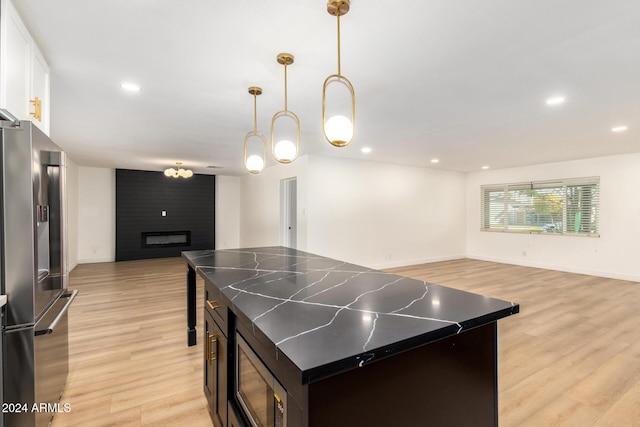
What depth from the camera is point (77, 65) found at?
87.0 inches

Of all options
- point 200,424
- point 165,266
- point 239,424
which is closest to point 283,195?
point 165,266

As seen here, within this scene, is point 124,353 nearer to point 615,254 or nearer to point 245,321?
point 245,321

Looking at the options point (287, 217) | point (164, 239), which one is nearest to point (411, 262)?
point (287, 217)

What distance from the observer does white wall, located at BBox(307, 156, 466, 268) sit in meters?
5.63

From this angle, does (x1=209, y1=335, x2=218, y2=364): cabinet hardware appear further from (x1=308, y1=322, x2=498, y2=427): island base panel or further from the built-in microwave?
(x1=308, y1=322, x2=498, y2=427): island base panel

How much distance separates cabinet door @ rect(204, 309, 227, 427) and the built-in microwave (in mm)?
126

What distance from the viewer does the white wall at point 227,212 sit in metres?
8.75

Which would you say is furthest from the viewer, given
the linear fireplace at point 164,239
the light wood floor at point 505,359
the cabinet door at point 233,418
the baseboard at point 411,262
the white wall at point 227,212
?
the white wall at point 227,212

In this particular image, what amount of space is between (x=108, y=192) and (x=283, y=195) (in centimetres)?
453

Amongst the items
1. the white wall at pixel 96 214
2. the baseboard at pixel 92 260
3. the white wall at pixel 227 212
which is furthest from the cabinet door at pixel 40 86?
the white wall at pixel 227 212

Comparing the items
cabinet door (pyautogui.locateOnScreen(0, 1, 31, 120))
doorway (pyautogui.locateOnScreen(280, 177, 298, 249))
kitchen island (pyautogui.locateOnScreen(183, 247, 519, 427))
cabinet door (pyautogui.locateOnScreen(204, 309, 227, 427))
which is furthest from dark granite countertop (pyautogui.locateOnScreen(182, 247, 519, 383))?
doorway (pyautogui.locateOnScreen(280, 177, 298, 249))

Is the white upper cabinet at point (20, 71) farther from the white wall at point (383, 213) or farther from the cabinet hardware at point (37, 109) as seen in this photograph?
the white wall at point (383, 213)

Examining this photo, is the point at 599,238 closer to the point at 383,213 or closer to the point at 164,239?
the point at 383,213

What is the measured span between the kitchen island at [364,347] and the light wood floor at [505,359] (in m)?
0.76
